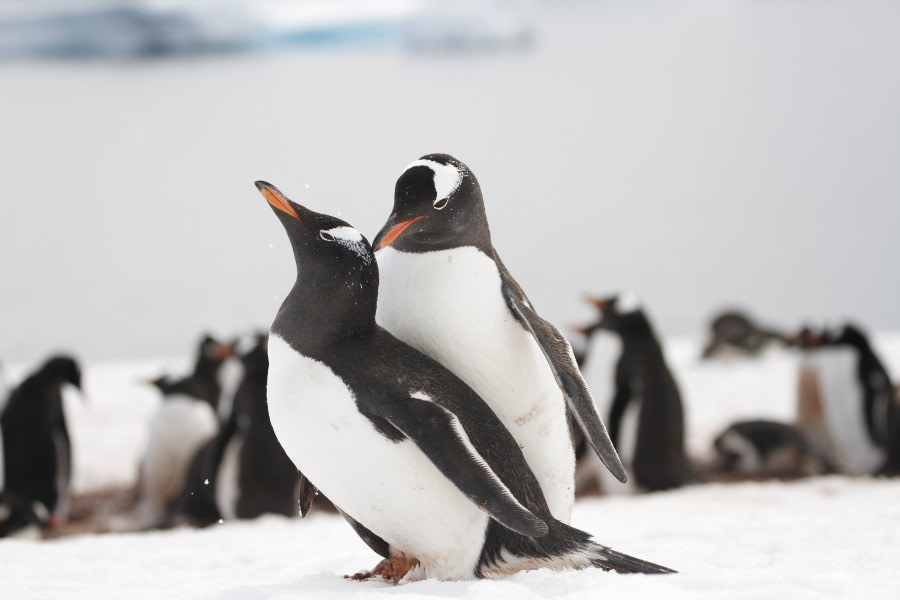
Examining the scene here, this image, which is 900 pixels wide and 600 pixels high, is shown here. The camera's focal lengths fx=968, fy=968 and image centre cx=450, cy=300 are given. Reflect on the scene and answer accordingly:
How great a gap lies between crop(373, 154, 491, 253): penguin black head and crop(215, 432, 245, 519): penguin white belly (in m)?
2.54

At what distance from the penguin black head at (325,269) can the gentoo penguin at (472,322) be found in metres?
0.08

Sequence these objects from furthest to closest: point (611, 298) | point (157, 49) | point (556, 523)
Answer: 1. point (157, 49)
2. point (611, 298)
3. point (556, 523)

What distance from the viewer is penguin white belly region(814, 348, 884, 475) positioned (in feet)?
18.3

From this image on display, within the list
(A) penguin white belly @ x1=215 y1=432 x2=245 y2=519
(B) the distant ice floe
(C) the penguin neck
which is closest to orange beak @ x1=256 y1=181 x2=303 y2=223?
(C) the penguin neck

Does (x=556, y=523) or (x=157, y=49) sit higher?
(x=157, y=49)

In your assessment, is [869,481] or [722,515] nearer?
[722,515]

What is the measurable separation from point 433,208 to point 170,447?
3779mm

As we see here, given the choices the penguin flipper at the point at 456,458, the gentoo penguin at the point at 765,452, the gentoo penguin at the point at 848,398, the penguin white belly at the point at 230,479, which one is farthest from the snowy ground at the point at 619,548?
the gentoo penguin at the point at 848,398

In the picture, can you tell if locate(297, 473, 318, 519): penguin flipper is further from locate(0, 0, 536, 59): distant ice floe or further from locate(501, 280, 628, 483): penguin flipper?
locate(0, 0, 536, 59): distant ice floe

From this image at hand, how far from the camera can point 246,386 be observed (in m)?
4.30

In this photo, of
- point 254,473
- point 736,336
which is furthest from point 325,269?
point 736,336

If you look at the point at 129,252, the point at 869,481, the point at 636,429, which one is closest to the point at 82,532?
the point at 636,429

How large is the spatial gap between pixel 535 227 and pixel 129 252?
980cm

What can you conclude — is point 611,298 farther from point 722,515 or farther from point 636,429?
point 722,515
